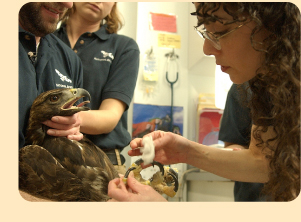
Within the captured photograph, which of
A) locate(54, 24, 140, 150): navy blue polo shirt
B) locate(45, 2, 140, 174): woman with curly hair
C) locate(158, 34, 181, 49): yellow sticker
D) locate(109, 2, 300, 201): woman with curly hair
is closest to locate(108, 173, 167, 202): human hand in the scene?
locate(109, 2, 300, 201): woman with curly hair

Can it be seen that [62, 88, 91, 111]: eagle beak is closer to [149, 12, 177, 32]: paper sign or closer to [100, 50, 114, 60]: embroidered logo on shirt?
[100, 50, 114, 60]: embroidered logo on shirt

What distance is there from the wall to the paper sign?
2 centimetres

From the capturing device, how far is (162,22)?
1.41 metres

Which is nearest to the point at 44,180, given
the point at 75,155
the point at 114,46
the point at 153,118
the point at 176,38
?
the point at 75,155

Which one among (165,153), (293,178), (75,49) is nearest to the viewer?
(293,178)

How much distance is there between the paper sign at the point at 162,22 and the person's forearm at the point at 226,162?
1.90 ft

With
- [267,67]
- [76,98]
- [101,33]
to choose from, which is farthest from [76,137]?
[267,67]

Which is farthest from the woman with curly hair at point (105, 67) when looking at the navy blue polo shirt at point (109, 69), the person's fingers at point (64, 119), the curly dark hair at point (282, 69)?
the curly dark hair at point (282, 69)

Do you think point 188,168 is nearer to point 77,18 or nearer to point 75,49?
point 75,49

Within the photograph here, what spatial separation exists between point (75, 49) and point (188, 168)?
0.82 meters

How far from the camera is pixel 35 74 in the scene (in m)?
1.19

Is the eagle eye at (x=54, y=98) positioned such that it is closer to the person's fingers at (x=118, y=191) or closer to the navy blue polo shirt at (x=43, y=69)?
the navy blue polo shirt at (x=43, y=69)

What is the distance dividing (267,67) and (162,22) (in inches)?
23.6

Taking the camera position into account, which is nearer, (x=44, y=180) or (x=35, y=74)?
(x=44, y=180)
